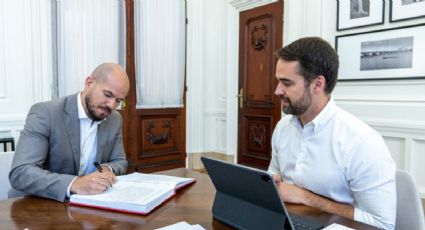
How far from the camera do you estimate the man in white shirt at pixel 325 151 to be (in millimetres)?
1117

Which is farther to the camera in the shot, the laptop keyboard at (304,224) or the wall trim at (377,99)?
the wall trim at (377,99)

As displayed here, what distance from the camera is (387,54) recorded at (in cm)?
301

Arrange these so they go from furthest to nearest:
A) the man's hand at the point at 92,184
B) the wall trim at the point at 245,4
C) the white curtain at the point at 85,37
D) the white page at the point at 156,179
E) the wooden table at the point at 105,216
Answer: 1. the wall trim at the point at 245,4
2. the white curtain at the point at 85,37
3. the white page at the point at 156,179
4. the man's hand at the point at 92,184
5. the wooden table at the point at 105,216

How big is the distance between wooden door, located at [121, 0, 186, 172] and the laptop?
3.33 meters

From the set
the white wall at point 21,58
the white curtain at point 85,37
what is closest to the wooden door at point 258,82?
the white curtain at point 85,37

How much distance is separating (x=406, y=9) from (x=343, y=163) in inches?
91.0

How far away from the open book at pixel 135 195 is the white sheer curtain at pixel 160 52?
3.04 metres

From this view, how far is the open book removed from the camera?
1.05 meters

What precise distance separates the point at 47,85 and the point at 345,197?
3.26 metres

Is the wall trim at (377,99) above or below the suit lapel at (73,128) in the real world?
above

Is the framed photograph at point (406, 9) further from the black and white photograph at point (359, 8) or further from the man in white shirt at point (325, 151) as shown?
the man in white shirt at point (325, 151)

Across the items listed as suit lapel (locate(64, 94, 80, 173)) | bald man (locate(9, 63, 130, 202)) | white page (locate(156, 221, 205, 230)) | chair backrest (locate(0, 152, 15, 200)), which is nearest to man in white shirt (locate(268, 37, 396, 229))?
white page (locate(156, 221, 205, 230))

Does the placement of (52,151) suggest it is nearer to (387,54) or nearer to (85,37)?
(85,37)

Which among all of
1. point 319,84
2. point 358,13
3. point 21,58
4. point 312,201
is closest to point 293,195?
point 312,201
